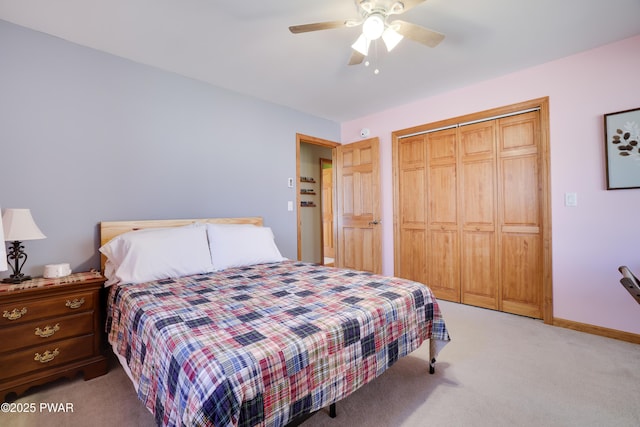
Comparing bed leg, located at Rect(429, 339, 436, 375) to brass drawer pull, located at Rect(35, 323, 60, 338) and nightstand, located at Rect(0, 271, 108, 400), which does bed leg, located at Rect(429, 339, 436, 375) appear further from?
brass drawer pull, located at Rect(35, 323, 60, 338)

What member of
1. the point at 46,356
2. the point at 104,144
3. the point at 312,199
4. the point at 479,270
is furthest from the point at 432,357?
the point at 312,199

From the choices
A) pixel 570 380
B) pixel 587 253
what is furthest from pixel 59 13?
pixel 587 253

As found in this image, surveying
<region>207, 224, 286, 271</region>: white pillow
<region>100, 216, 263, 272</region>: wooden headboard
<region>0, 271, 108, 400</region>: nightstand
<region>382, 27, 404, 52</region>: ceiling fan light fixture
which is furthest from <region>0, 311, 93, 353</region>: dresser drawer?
<region>382, 27, 404, 52</region>: ceiling fan light fixture

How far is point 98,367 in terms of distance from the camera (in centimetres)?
197

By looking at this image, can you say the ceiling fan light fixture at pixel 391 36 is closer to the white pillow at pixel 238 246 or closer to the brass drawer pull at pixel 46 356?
the white pillow at pixel 238 246

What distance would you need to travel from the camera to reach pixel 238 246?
257cm

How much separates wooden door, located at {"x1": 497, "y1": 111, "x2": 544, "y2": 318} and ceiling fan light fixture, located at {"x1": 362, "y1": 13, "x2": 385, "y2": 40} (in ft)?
6.80

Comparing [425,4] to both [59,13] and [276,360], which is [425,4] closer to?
[276,360]

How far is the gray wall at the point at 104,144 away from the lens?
82.7 inches

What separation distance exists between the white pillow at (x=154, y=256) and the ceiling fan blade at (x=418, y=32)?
6.94 ft

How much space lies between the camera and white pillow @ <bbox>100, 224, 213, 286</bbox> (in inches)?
80.4

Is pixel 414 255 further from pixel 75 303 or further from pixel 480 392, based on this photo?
pixel 75 303

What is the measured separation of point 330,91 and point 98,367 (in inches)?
127

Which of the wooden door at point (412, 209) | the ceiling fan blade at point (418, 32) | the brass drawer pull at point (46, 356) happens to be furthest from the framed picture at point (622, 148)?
the brass drawer pull at point (46, 356)
